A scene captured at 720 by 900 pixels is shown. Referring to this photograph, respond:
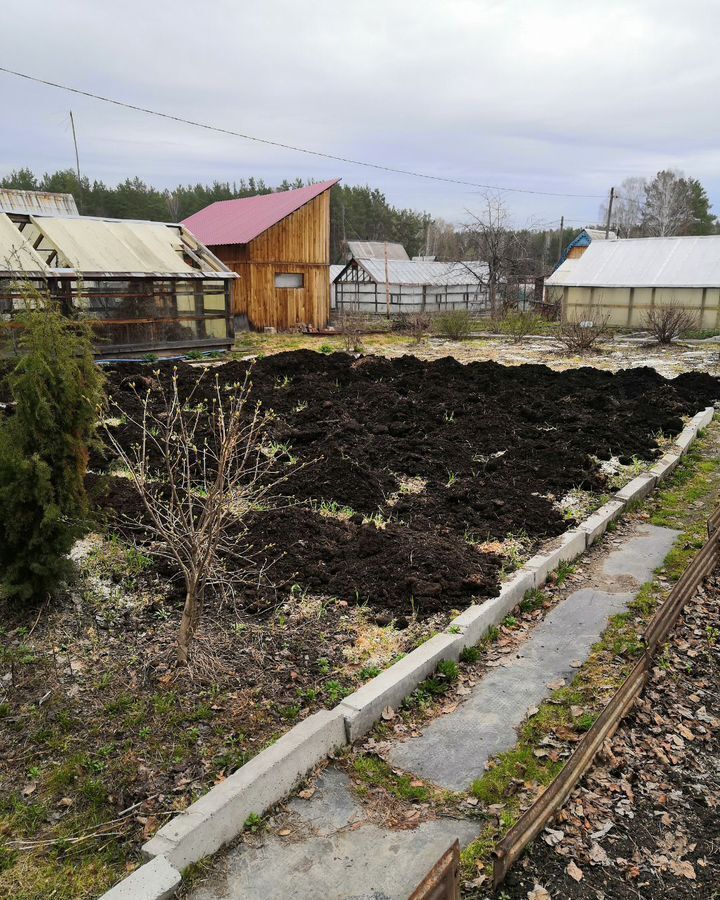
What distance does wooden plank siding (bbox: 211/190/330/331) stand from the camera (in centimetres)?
2534

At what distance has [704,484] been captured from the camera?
7781mm

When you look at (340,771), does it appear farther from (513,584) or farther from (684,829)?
(513,584)

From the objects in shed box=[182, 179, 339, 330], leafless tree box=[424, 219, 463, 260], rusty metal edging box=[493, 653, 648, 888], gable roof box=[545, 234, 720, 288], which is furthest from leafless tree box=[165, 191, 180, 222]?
rusty metal edging box=[493, 653, 648, 888]

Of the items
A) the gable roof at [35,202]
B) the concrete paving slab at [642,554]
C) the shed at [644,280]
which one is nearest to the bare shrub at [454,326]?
the shed at [644,280]

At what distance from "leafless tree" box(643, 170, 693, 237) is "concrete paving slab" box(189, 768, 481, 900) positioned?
214ft

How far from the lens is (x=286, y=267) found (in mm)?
26000

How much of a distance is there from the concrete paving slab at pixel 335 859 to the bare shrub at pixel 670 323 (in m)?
21.6

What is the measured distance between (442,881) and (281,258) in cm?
2550

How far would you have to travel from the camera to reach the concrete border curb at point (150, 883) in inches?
98.6

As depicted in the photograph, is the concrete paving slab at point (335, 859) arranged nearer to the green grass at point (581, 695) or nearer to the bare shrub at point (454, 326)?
the green grass at point (581, 695)

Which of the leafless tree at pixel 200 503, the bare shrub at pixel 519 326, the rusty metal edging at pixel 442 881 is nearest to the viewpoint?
the rusty metal edging at pixel 442 881

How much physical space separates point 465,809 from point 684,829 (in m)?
0.95

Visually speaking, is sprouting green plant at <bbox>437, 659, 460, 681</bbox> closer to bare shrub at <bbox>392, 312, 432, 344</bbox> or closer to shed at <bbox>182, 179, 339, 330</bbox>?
bare shrub at <bbox>392, 312, 432, 344</bbox>

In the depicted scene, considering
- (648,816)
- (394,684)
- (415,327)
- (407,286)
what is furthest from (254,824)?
(407,286)
